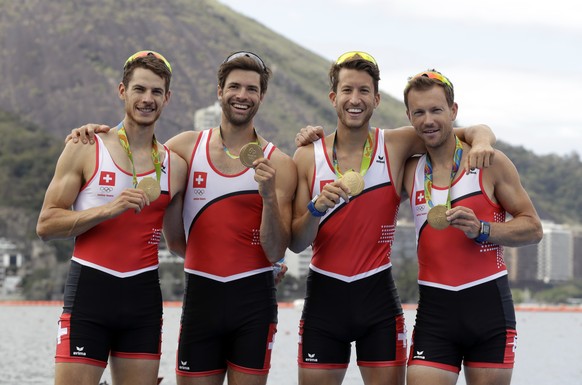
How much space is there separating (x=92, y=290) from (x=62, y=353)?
2.07 feet

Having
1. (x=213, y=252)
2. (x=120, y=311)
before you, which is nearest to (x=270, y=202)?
(x=213, y=252)

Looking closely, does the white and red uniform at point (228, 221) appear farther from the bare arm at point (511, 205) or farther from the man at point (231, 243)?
the bare arm at point (511, 205)

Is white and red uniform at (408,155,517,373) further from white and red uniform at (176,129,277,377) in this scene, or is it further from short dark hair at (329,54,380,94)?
white and red uniform at (176,129,277,377)

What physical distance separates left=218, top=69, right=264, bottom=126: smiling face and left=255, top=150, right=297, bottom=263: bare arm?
1.65 feet

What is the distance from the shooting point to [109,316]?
32.7 feet

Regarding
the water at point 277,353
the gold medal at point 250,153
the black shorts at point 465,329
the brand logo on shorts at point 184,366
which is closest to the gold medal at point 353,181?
the gold medal at point 250,153

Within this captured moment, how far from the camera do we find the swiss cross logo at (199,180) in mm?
10562

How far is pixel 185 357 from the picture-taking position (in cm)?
1036

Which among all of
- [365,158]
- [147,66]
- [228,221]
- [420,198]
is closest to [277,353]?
[228,221]

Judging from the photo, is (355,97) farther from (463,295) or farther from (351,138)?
(463,295)

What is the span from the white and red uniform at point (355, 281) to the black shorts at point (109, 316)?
1497mm

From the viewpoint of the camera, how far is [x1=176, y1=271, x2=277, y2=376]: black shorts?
10.3 metres

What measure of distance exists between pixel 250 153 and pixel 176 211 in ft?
4.10

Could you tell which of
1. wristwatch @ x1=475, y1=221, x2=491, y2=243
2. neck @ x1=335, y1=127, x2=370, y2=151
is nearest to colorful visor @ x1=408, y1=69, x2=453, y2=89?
neck @ x1=335, y1=127, x2=370, y2=151
